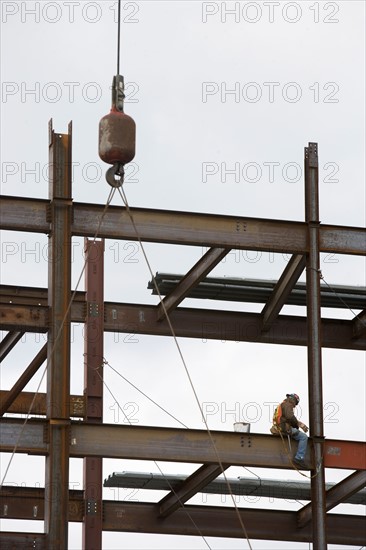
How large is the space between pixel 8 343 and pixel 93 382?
1984 mm

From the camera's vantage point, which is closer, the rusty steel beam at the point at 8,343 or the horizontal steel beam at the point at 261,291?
the horizontal steel beam at the point at 261,291

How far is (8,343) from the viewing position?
3155 centimetres

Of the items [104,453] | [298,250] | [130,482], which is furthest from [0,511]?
[298,250]

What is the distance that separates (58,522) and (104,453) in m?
1.43

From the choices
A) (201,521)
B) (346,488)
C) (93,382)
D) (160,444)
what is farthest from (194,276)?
(201,521)

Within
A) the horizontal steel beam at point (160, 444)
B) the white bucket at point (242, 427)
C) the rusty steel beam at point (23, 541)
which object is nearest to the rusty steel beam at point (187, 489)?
the white bucket at point (242, 427)

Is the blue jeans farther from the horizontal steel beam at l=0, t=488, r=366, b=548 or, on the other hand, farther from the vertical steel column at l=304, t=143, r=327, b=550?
the horizontal steel beam at l=0, t=488, r=366, b=548

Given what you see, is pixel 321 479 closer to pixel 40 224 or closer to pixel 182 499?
pixel 182 499

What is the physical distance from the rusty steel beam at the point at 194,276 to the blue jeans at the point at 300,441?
3120mm

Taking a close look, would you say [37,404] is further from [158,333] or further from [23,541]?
[23,541]

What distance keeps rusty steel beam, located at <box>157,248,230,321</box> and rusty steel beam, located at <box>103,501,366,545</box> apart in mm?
3866

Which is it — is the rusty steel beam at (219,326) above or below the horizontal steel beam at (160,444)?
above

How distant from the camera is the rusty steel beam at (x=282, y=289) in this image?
27.8 meters

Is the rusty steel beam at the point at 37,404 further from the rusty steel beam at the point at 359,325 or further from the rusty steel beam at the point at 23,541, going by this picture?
the rusty steel beam at the point at 23,541
